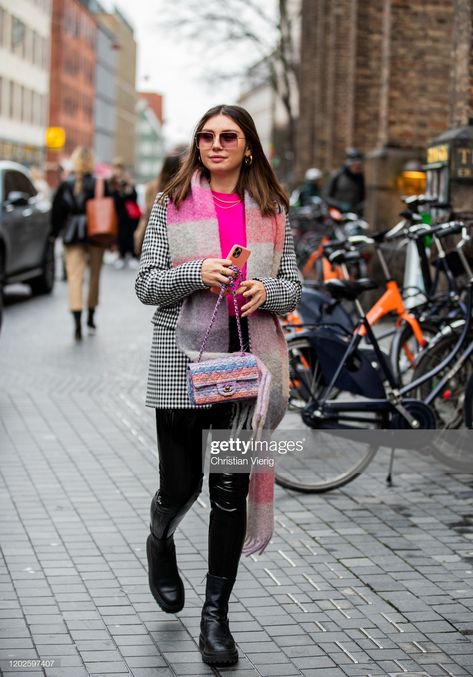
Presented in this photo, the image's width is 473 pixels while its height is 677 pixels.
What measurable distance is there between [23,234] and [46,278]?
73.9 inches

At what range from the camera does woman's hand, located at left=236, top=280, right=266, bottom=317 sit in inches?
181

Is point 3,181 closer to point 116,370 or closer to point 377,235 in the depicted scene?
point 116,370

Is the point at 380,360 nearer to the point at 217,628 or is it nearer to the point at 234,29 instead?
the point at 217,628

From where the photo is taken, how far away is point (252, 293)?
4.59m

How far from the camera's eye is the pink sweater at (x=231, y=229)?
475cm

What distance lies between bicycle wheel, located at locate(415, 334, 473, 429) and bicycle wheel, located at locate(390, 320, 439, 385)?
0.35ft

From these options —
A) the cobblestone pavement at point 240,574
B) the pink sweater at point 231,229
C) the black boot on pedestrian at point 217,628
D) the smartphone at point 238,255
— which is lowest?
the cobblestone pavement at point 240,574

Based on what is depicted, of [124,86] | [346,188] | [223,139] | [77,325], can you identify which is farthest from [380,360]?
[124,86]

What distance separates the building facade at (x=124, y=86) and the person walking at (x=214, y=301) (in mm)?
143550

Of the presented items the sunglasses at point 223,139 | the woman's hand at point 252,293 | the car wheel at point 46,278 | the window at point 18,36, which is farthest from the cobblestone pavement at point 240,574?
the window at point 18,36

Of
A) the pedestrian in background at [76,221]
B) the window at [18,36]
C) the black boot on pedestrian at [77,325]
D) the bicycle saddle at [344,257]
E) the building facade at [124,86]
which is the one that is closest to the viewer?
the bicycle saddle at [344,257]

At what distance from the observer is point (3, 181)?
57.0 feet

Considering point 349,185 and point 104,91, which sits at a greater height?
point 104,91

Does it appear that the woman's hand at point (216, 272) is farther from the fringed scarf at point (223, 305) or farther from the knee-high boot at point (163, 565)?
the knee-high boot at point (163, 565)
